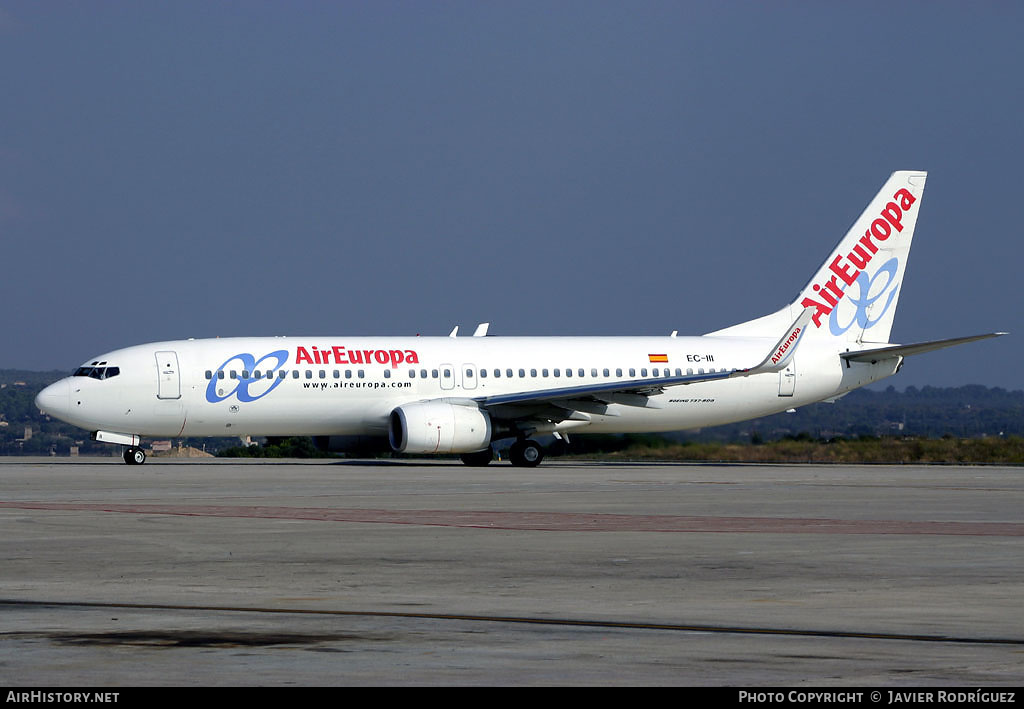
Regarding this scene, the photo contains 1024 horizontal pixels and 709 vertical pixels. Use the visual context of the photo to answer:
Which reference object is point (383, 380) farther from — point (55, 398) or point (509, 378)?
point (55, 398)

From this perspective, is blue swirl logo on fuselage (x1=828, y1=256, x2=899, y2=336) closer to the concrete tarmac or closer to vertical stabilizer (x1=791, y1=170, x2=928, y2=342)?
vertical stabilizer (x1=791, y1=170, x2=928, y2=342)

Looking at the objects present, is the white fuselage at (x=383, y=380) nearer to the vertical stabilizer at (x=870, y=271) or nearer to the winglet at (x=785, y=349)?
the vertical stabilizer at (x=870, y=271)

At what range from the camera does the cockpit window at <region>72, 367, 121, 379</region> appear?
149ft

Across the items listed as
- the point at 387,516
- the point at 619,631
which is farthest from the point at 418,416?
the point at 619,631

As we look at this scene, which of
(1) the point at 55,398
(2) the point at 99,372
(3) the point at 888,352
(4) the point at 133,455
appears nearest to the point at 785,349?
(3) the point at 888,352

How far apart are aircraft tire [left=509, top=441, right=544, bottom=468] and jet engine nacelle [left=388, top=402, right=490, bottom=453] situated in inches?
83.4

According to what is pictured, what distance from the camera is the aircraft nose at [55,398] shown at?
1794 inches

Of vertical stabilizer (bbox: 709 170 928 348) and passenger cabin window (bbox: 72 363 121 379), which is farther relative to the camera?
vertical stabilizer (bbox: 709 170 928 348)

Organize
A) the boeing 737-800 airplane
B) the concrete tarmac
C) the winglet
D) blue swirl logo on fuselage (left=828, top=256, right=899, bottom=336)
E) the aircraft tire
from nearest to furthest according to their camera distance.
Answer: the concrete tarmac, the boeing 737-800 airplane, the winglet, the aircraft tire, blue swirl logo on fuselage (left=828, top=256, right=899, bottom=336)

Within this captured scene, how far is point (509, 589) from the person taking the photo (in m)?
15.1

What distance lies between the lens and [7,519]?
23906mm

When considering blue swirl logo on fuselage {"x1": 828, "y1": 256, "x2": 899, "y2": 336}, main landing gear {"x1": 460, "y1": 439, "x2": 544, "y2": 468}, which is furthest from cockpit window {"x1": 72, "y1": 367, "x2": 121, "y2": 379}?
blue swirl logo on fuselage {"x1": 828, "y1": 256, "x2": 899, "y2": 336}
